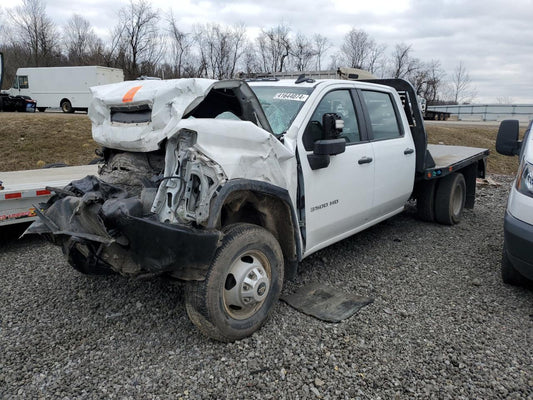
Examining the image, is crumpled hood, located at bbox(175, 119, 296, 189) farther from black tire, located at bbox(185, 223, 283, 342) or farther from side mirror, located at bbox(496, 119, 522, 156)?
side mirror, located at bbox(496, 119, 522, 156)

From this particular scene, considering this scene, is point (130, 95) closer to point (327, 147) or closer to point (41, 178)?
point (327, 147)

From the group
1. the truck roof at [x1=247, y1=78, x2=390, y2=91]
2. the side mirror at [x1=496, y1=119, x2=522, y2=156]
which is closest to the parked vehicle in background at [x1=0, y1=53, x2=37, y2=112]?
the truck roof at [x1=247, y1=78, x2=390, y2=91]

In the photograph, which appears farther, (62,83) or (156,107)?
(62,83)

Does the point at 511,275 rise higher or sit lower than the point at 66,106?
lower

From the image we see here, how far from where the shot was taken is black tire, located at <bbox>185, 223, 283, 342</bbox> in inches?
115

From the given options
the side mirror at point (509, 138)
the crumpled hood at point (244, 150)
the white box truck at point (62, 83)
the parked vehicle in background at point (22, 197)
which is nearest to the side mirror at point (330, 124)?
the crumpled hood at point (244, 150)

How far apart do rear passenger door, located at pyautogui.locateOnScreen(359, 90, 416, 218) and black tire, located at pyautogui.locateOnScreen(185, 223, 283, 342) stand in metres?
1.86

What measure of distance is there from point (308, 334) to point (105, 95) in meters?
2.55

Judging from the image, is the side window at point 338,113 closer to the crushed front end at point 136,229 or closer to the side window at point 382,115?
the side window at point 382,115

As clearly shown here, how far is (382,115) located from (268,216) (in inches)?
91.7

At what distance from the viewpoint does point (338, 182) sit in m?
4.01

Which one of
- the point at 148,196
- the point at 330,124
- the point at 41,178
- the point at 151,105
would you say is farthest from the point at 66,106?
the point at 148,196

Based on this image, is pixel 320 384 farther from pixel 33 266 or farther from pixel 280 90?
pixel 33 266

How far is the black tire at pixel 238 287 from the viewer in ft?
9.59
